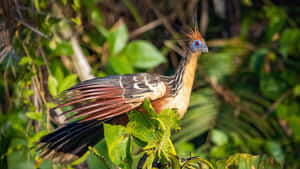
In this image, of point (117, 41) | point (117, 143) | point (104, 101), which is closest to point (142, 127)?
point (117, 143)

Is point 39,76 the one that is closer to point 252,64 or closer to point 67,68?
point 67,68

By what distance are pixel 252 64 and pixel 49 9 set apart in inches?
56.8

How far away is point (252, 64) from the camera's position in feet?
7.06

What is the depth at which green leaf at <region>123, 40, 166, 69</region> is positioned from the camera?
153 cm

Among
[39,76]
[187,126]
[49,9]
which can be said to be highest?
[49,9]

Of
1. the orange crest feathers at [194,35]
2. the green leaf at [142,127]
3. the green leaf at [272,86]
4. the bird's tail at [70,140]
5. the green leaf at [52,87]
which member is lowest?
the green leaf at [272,86]

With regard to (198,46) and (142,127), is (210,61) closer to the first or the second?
(198,46)

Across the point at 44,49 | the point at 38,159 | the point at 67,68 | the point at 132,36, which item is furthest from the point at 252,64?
the point at 38,159

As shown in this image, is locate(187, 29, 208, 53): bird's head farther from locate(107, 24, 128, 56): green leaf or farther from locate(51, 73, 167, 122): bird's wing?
locate(107, 24, 128, 56): green leaf

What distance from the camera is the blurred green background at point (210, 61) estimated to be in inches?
58.0

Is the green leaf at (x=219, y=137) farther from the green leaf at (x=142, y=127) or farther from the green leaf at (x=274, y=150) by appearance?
the green leaf at (x=142, y=127)

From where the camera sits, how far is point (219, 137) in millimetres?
1979

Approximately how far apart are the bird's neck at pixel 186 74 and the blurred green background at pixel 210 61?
87 mm

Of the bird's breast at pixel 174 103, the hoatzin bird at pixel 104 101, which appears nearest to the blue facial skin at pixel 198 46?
the hoatzin bird at pixel 104 101
